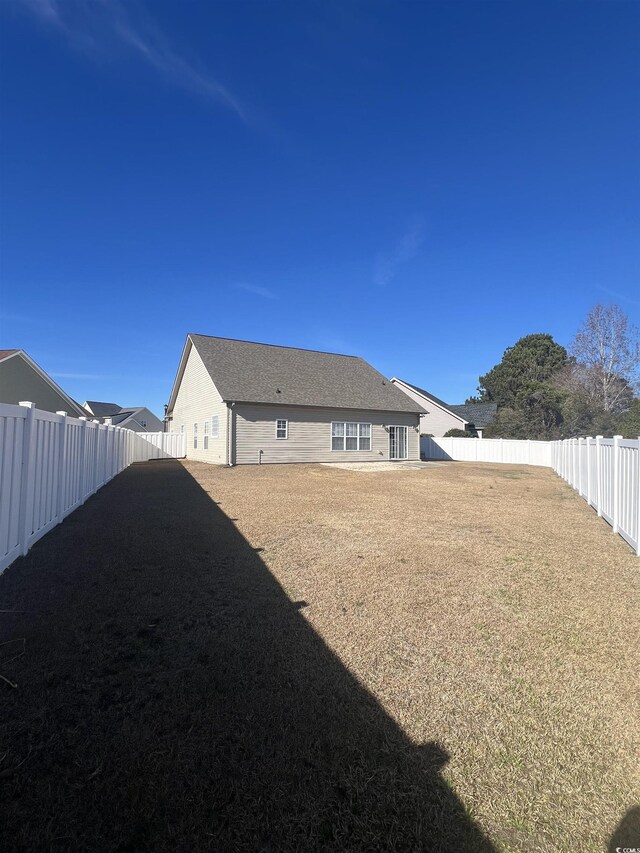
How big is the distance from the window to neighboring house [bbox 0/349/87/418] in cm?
1269

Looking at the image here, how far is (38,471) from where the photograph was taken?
5.00 m

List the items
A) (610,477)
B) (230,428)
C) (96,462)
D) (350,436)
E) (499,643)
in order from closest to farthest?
(499,643), (610,477), (96,462), (230,428), (350,436)

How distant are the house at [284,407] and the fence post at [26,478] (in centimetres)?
1341

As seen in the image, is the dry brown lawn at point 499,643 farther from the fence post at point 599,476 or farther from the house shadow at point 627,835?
the fence post at point 599,476

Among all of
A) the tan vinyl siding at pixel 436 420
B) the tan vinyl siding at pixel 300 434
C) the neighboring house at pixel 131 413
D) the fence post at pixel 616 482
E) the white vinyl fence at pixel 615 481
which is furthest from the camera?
the neighboring house at pixel 131 413

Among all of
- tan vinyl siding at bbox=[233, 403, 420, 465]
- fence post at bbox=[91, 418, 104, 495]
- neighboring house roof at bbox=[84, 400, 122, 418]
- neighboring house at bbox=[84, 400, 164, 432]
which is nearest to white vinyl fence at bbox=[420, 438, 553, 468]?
tan vinyl siding at bbox=[233, 403, 420, 465]

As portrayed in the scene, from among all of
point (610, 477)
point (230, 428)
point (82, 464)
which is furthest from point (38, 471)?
point (230, 428)

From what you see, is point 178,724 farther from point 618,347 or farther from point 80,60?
point 618,347

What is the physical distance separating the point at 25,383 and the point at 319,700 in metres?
24.9

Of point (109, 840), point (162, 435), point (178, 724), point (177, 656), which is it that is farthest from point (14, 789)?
point (162, 435)

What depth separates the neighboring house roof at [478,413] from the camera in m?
36.5

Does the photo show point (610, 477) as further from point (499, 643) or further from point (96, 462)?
point (96, 462)

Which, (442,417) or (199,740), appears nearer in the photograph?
(199,740)

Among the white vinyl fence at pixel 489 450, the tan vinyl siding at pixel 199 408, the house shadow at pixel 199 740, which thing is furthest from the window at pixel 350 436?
the house shadow at pixel 199 740
